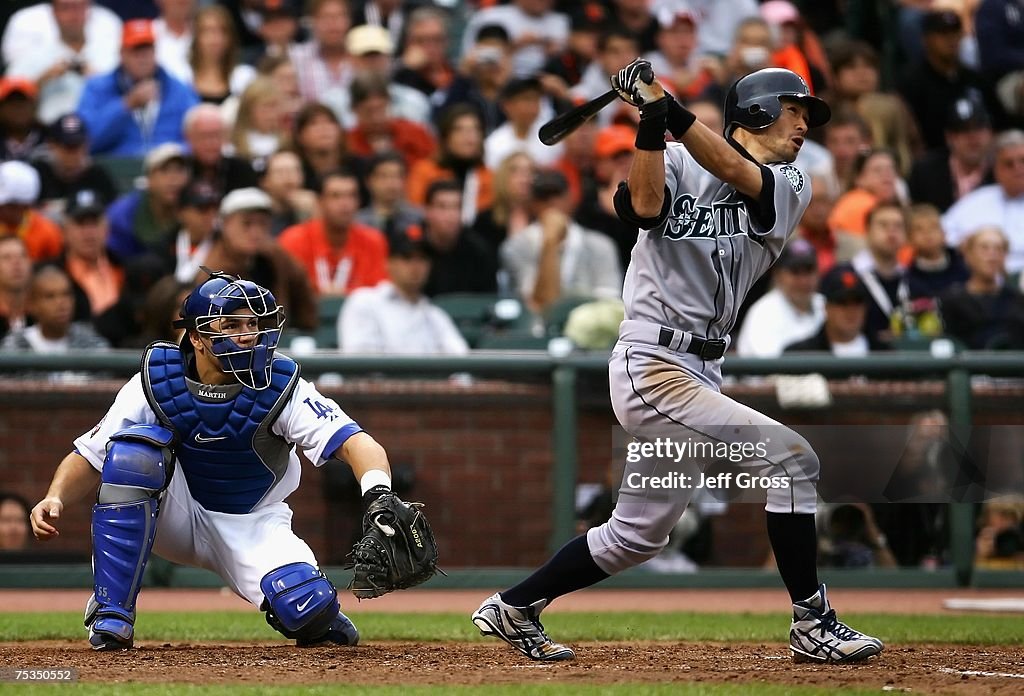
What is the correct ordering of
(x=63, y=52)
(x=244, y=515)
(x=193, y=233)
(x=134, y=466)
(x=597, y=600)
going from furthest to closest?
(x=63, y=52), (x=193, y=233), (x=597, y=600), (x=244, y=515), (x=134, y=466)

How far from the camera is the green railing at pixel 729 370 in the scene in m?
8.09

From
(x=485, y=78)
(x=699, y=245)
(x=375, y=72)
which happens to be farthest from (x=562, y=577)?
(x=485, y=78)

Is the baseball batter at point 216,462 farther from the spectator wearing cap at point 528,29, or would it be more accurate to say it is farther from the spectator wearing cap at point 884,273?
the spectator wearing cap at point 528,29

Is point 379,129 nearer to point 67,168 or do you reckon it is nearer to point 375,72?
point 375,72

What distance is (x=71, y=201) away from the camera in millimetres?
9203

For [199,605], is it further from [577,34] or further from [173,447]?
[577,34]

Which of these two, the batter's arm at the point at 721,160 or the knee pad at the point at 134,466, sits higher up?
the batter's arm at the point at 721,160

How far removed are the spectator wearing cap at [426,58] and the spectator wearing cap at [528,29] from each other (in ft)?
1.18

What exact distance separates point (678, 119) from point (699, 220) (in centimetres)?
39

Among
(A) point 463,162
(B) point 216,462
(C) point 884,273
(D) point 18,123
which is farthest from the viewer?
(A) point 463,162

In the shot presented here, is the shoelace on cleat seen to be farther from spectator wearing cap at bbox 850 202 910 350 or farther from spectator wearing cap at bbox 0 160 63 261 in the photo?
spectator wearing cap at bbox 0 160 63 261

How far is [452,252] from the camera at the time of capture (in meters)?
9.23

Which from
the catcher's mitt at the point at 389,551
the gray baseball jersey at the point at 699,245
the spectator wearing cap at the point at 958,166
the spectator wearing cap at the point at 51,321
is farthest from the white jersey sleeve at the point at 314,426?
the spectator wearing cap at the point at 958,166

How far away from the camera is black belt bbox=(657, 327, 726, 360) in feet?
16.0
